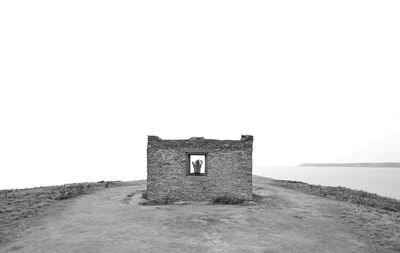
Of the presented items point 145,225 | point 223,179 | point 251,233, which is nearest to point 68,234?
point 145,225

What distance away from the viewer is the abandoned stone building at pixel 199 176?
22.9 metres

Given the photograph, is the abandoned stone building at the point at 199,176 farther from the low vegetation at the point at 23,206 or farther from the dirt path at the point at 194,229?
the low vegetation at the point at 23,206

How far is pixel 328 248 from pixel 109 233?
9482 mm

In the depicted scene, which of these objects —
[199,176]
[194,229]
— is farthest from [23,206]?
[194,229]

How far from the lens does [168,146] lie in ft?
75.3

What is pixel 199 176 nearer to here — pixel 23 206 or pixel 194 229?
pixel 194 229

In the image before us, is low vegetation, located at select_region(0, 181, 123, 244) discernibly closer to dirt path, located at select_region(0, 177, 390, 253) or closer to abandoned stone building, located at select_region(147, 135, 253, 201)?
dirt path, located at select_region(0, 177, 390, 253)

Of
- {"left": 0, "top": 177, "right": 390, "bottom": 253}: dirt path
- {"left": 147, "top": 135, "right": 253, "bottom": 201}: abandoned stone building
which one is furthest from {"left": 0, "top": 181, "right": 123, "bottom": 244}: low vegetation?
{"left": 147, "top": 135, "right": 253, "bottom": 201}: abandoned stone building

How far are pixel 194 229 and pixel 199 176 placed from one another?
6672mm

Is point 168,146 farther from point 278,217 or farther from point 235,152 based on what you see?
point 278,217

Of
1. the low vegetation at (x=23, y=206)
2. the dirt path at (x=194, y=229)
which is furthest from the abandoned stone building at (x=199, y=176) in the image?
the low vegetation at (x=23, y=206)

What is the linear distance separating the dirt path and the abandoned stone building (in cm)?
134

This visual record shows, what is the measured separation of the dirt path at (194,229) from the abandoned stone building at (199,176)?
52.9 inches

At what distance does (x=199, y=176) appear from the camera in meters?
23.0
